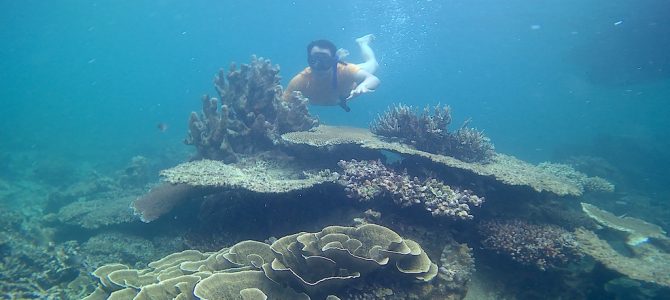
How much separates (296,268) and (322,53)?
6713 millimetres

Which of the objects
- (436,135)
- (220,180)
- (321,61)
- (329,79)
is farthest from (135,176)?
(436,135)

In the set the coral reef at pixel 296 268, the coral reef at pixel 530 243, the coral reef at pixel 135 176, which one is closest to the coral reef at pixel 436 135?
the coral reef at pixel 530 243

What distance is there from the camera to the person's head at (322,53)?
9484mm

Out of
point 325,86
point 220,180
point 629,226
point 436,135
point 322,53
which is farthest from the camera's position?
point 325,86

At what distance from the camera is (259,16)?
87312 millimetres

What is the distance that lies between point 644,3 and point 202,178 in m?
35.7

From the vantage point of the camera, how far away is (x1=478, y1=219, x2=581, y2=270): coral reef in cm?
581

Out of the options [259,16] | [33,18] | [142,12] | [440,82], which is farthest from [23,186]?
[440,82]

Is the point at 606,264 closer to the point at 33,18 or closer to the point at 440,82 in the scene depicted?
the point at 33,18

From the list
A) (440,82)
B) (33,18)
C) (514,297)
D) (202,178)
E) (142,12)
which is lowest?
(514,297)

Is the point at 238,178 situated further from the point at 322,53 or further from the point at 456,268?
the point at 322,53

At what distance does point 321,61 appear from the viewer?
381 inches

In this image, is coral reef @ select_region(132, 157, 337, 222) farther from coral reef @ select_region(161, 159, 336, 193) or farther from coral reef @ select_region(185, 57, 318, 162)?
coral reef @ select_region(185, 57, 318, 162)

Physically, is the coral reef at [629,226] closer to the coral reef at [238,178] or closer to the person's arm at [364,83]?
the person's arm at [364,83]
